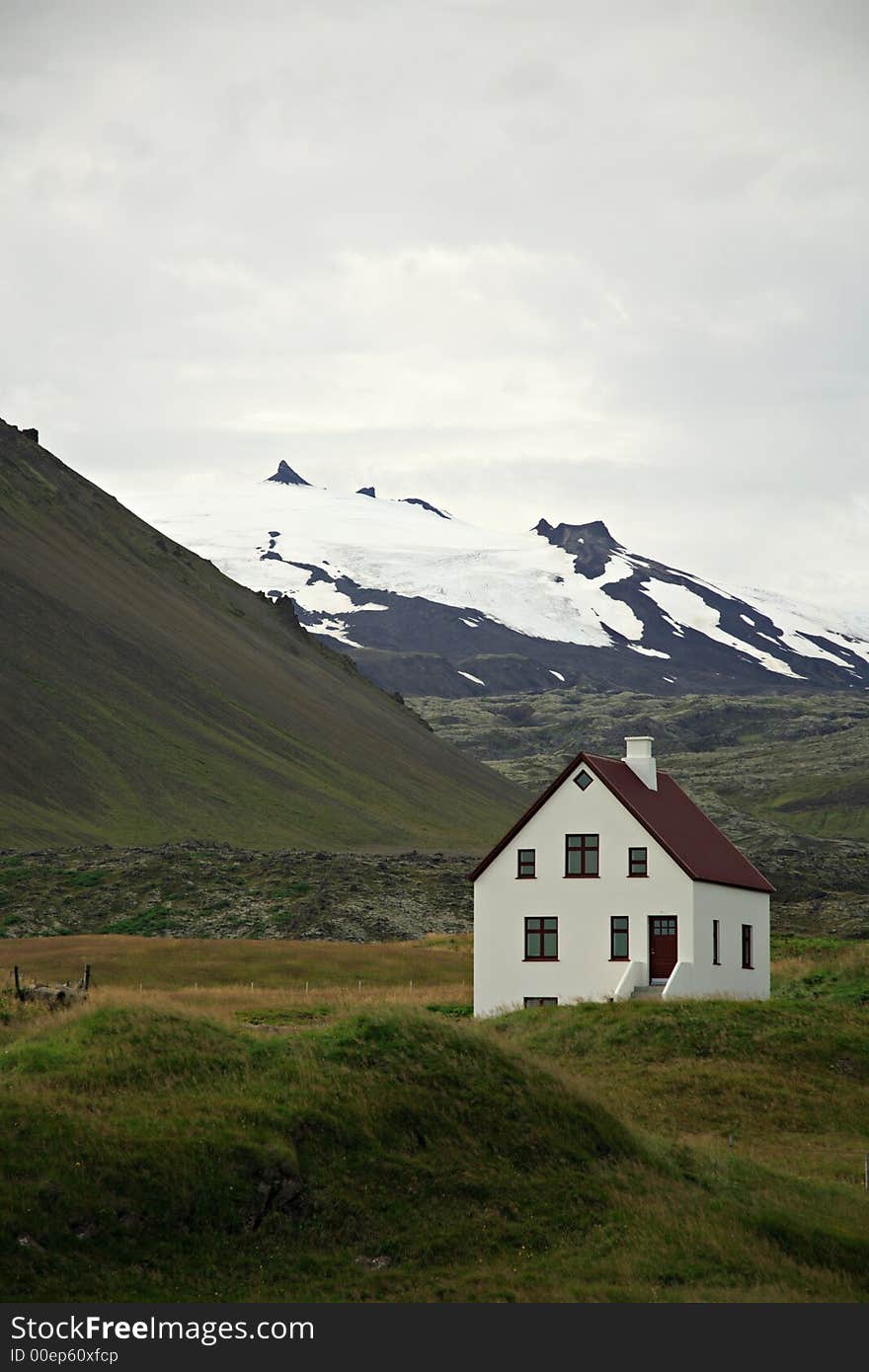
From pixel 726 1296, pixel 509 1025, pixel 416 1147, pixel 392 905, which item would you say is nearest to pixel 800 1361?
pixel 726 1296

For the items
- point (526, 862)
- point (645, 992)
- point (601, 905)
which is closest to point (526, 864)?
point (526, 862)

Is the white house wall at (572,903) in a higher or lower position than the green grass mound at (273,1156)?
higher

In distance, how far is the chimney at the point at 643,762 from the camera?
221 ft

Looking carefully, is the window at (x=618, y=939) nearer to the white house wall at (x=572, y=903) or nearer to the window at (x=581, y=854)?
the white house wall at (x=572, y=903)

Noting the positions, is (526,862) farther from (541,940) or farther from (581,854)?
(541,940)

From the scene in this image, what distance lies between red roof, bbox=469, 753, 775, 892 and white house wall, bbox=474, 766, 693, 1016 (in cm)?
37

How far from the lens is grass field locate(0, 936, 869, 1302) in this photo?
2680 centimetres

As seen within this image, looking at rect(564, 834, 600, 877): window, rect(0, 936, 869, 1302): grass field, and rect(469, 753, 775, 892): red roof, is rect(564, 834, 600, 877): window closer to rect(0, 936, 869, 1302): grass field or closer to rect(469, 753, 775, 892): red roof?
rect(469, 753, 775, 892): red roof

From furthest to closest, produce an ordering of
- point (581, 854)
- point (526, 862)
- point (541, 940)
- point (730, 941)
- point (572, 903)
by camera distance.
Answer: point (730, 941)
point (526, 862)
point (581, 854)
point (541, 940)
point (572, 903)

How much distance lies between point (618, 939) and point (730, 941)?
5270mm

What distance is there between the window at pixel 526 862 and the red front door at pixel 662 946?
5.12m

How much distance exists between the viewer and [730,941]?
63875 millimetres

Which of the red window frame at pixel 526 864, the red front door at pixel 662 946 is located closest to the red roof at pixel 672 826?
the red window frame at pixel 526 864

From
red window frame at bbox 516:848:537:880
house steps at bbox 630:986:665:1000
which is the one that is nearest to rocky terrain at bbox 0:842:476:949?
red window frame at bbox 516:848:537:880
